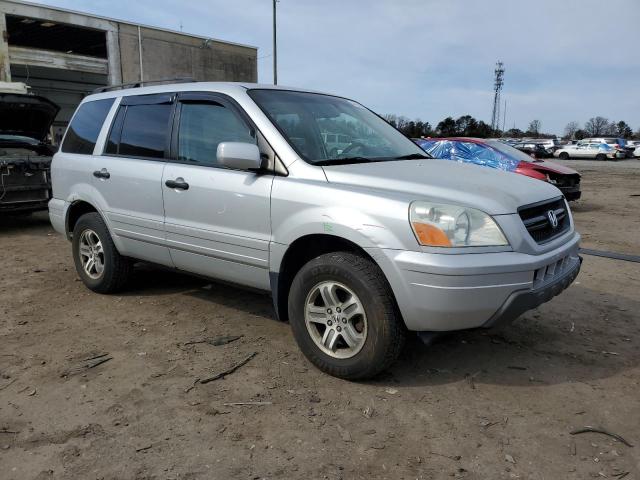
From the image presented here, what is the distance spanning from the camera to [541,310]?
455 cm

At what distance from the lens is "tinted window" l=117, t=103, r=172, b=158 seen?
4.21 m

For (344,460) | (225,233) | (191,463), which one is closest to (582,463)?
(344,460)

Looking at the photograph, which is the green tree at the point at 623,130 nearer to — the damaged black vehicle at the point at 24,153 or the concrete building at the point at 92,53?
the concrete building at the point at 92,53

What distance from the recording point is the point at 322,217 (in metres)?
3.14

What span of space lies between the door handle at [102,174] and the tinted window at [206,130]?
90 centimetres

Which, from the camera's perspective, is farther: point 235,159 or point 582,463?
point 235,159

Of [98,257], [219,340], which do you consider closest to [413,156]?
[219,340]

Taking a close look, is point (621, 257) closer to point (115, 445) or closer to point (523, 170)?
point (523, 170)

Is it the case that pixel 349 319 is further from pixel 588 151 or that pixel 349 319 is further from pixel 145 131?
pixel 588 151

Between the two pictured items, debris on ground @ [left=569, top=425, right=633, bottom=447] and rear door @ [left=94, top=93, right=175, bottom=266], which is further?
rear door @ [left=94, top=93, right=175, bottom=266]

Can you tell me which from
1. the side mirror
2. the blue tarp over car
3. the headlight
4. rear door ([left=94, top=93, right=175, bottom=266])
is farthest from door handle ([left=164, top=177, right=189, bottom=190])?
the blue tarp over car

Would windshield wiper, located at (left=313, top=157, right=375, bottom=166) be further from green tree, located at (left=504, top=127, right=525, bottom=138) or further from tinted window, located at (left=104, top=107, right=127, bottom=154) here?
green tree, located at (left=504, top=127, right=525, bottom=138)

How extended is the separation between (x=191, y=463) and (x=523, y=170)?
9735 millimetres

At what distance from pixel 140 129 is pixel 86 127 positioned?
0.96 metres
